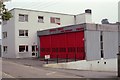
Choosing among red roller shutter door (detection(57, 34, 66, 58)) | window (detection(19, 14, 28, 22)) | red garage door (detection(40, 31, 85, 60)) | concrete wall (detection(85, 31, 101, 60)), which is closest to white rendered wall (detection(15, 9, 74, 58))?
window (detection(19, 14, 28, 22))

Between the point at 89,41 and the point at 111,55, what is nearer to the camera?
the point at 89,41

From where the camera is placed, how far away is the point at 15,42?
40219 mm

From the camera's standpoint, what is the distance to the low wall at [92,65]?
2622 centimetres

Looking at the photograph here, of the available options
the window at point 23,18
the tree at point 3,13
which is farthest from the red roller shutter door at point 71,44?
the tree at point 3,13

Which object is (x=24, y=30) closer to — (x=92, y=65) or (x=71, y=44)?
(x=71, y=44)

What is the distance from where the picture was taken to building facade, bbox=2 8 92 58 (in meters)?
40.5

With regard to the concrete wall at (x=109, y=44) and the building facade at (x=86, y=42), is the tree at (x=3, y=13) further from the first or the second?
the concrete wall at (x=109, y=44)

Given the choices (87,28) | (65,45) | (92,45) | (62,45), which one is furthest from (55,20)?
(92,45)

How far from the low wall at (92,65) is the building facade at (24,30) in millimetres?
13960

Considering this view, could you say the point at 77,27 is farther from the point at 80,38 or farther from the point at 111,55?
the point at 111,55

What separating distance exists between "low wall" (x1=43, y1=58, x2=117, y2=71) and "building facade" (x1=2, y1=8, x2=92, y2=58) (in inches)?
550

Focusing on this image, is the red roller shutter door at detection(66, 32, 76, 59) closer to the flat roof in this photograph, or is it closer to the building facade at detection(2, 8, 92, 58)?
the flat roof

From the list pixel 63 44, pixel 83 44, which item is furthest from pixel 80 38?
pixel 63 44

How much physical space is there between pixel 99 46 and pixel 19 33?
49.6ft
